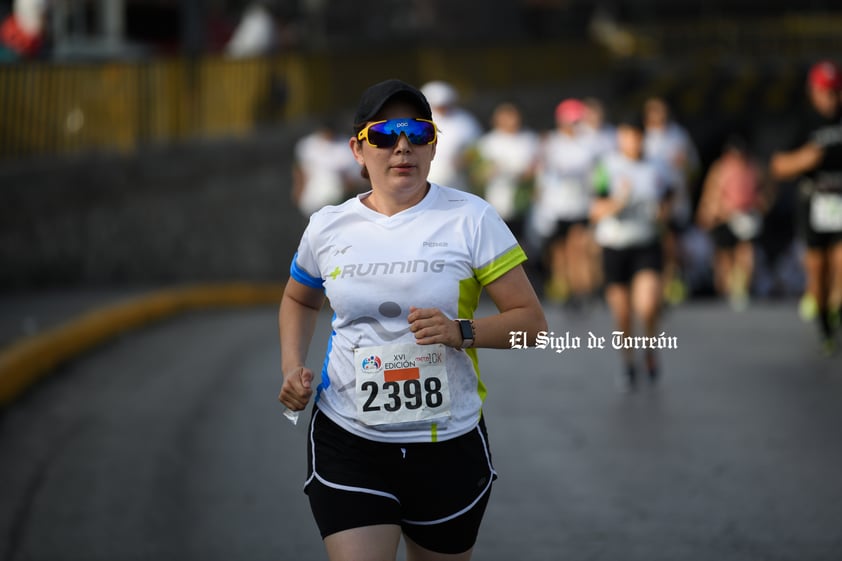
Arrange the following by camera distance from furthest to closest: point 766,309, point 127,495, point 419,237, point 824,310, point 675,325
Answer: point 766,309, point 675,325, point 824,310, point 127,495, point 419,237

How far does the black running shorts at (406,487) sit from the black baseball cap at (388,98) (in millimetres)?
894

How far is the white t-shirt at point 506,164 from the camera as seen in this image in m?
18.8

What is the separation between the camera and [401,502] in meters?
4.93

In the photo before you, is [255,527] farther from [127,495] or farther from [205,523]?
[127,495]

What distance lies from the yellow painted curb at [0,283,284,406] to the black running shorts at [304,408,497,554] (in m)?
Answer: 6.95

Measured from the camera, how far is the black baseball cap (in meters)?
4.91

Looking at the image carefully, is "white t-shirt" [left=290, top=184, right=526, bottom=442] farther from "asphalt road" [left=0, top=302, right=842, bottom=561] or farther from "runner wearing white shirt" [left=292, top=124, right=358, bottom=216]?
"runner wearing white shirt" [left=292, top=124, right=358, bottom=216]

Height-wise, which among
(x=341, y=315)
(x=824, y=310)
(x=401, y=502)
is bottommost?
(x=824, y=310)

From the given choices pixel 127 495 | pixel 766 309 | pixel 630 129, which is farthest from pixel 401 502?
pixel 766 309

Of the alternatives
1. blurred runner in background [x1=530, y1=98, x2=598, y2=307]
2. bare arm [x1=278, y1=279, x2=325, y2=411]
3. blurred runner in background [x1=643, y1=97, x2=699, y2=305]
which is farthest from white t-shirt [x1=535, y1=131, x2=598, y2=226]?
bare arm [x1=278, y1=279, x2=325, y2=411]

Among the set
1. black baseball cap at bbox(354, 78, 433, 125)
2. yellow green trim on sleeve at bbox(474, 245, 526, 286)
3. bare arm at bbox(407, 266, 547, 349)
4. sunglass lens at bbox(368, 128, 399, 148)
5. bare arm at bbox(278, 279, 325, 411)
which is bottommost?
bare arm at bbox(278, 279, 325, 411)

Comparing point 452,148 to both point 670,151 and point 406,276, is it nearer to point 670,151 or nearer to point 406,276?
point 670,151

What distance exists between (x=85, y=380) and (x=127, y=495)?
177 inches

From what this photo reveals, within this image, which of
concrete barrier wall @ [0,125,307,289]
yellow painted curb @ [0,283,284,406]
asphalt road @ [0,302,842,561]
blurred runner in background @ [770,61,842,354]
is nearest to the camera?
asphalt road @ [0,302,842,561]
